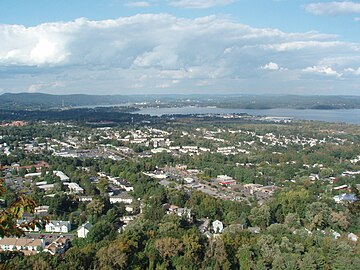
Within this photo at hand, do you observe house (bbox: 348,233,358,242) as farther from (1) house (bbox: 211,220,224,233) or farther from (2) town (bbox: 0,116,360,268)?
(1) house (bbox: 211,220,224,233)

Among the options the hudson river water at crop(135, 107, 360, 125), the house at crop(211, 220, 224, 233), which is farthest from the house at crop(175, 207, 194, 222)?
the hudson river water at crop(135, 107, 360, 125)

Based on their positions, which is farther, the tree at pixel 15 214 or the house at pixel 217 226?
the house at pixel 217 226

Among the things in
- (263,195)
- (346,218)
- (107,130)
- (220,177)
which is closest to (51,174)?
(220,177)

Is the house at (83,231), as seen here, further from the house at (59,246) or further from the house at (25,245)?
the house at (25,245)

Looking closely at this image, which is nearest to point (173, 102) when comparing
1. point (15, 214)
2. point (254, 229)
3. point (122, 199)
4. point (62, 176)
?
point (62, 176)

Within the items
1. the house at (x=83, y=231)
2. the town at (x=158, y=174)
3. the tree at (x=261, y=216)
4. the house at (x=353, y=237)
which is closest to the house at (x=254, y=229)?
the town at (x=158, y=174)

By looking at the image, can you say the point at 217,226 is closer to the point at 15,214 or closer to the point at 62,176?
the point at 62,176
